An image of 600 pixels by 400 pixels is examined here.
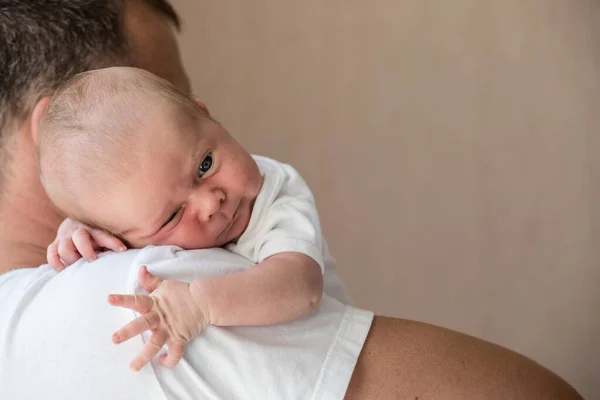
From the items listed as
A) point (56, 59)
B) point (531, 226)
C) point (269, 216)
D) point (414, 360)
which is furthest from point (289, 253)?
point (531, 226)

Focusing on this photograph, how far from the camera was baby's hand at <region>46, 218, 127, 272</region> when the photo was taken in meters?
0.99

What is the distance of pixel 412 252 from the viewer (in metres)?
→ 2.52

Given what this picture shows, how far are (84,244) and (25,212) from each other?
0.37 metres

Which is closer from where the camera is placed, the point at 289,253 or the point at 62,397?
the point at 62,397

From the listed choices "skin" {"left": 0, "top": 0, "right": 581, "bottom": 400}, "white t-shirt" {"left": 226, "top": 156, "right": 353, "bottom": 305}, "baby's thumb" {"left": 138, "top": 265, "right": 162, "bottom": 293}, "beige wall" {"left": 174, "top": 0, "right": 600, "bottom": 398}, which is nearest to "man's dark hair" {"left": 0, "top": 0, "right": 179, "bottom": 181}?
"white t-shirt" {"left": 226, "top": 156, "right": 353, "bottom": 305}

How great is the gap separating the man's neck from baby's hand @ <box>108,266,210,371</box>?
1.67ft

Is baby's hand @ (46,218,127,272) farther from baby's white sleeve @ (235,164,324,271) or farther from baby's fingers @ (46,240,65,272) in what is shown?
baby's white sleeve @ (235,164,324,271)

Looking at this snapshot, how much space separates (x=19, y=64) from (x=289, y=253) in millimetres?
671

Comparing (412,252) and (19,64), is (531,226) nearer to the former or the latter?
(412,252)

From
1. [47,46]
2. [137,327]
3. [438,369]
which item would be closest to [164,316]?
[137,327]

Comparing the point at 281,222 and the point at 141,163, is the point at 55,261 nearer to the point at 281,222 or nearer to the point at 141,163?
the point at 141,163

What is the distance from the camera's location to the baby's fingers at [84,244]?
3.22 feet

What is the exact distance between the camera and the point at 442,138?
8.06 ft

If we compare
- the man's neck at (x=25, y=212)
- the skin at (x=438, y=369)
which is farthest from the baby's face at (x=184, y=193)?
the man's neck at (x=25, y=212)
